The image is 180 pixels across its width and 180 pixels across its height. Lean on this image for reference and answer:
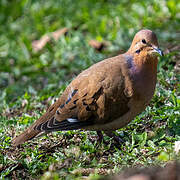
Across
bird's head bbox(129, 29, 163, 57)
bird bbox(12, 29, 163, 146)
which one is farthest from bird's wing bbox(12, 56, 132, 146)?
bird's head bbox(129, 29, 163, 57)

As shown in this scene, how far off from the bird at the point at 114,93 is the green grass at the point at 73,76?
0.26 metres

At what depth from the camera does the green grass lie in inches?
152

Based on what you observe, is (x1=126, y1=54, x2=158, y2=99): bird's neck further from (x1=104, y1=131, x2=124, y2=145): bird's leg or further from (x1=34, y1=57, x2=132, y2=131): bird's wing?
(x1=104, y1=131, x2=124, y2=145): bird's leg

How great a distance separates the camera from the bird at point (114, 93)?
3.94 metres

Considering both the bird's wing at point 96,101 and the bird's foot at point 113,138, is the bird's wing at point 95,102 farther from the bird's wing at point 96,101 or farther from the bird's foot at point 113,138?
the bird's foot at point 113,138

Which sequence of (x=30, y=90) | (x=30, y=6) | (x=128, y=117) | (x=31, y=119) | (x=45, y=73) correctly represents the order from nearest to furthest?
(x=128, y=117) → (x=31, y=119) → (x=30, y=90) → (x=45, y=73) → (x=30, y=6)

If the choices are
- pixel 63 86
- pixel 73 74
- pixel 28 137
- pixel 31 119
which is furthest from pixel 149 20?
pixel 28 137

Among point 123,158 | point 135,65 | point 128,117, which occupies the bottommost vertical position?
point 123,158

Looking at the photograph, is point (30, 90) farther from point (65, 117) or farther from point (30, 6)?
point (30, 6)

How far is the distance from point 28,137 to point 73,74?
7.10ft

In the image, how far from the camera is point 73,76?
605 cm

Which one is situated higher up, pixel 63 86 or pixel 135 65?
pixel 135 65

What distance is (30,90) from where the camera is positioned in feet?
19.6

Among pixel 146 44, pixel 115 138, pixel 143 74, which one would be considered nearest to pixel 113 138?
pixel 115 138
